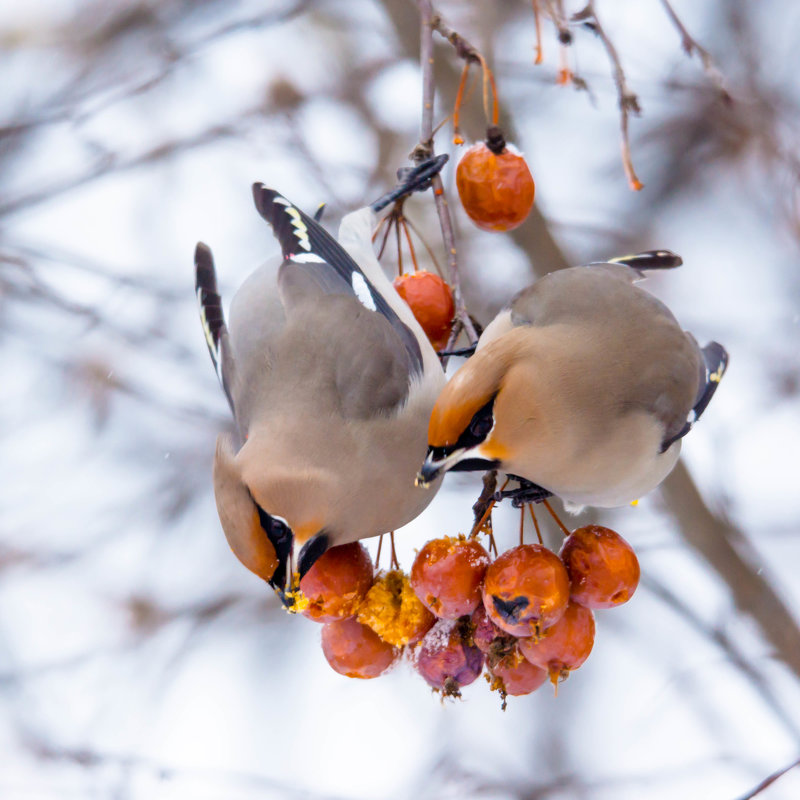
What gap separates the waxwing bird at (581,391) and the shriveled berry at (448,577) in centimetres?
19

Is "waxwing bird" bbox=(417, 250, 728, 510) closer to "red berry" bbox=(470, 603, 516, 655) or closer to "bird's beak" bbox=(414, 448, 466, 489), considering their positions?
"bird's beak" bbox=(414, 448, 466, 489)

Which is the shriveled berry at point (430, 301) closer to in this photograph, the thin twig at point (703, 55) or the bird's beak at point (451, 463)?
the bird's beak at point (451, 463)

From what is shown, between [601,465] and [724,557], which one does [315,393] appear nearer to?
[601,465]

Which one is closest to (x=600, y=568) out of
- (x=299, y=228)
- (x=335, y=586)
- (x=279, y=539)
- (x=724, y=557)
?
(x=335, y=586)

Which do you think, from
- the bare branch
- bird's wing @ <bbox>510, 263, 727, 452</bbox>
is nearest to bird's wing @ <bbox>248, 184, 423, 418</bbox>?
bird's wing @ <bbox>510, 263, 727, 452</bbox>

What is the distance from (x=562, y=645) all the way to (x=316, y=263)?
1.36 metres

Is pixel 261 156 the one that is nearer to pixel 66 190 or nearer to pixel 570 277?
pixel 66 190

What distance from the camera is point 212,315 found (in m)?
2.80

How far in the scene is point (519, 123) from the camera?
5.54 m

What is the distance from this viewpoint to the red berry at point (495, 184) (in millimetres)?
2523

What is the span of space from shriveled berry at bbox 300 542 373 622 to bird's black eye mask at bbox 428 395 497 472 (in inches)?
13.6

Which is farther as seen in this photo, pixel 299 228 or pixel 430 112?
pixel 299 228

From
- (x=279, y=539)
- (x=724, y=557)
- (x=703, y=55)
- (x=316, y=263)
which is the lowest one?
(x=724, y=557)

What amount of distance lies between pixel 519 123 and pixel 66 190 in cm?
273
